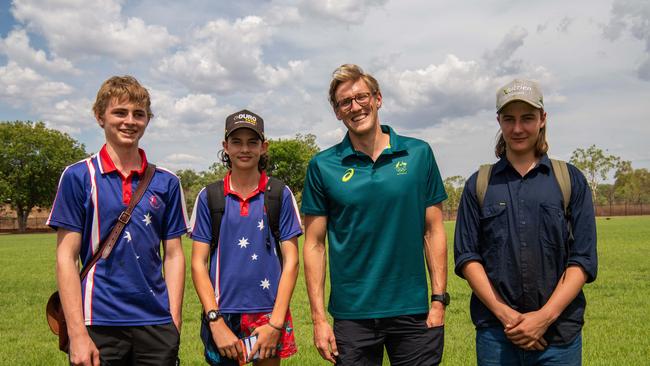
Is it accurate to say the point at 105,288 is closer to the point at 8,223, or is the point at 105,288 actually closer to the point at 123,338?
the point at 123,338

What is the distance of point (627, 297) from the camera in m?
10.9

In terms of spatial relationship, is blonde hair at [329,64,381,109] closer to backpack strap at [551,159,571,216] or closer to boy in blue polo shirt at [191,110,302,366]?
boy in blue polo shirt at [191,110,302,366]

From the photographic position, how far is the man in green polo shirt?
11.7 feet

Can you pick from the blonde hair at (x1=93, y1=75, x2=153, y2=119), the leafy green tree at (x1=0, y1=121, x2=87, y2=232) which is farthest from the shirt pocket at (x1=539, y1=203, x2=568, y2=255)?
the leafy green tree at (x1=0, y1=121, x2=87, y2=232)

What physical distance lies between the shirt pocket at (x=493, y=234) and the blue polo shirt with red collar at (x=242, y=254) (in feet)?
4.32

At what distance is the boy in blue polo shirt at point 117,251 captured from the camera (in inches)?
134

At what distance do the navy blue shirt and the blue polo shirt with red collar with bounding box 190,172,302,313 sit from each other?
129 centimetres

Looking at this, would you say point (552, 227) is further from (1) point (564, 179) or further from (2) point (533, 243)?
(1) point (564, 179)

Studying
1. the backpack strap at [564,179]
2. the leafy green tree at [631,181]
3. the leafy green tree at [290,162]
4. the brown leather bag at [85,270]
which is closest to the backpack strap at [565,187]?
the backpack strap at [564,179]

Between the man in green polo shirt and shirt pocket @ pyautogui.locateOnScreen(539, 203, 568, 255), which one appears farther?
the man in green polo shirt

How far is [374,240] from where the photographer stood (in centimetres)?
358

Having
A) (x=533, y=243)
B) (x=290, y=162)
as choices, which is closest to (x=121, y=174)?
(x=533, y=243)

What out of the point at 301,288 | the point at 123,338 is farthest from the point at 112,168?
the point at 301,288

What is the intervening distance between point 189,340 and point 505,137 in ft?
19.6
